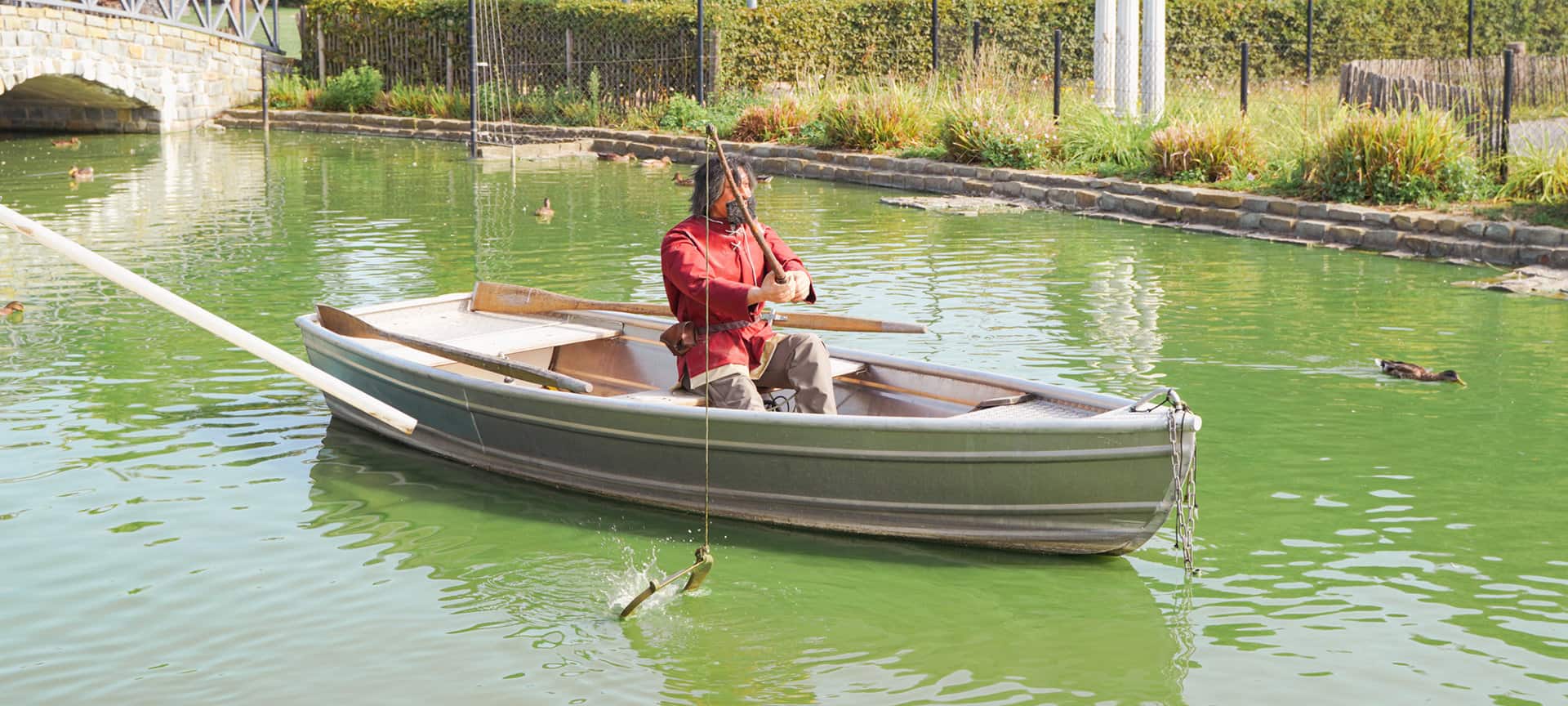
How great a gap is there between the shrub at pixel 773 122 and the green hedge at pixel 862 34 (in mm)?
3375

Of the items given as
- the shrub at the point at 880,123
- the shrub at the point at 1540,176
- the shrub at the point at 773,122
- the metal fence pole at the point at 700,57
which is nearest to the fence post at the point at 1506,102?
the shrub at the point at 1540,176

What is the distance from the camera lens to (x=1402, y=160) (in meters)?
15.7

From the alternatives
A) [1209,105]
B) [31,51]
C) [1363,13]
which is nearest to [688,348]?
[1209,105]

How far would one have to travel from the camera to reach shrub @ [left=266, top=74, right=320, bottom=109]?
108ft

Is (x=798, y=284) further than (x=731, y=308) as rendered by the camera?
No

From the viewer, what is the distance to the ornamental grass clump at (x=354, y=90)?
3209 cm

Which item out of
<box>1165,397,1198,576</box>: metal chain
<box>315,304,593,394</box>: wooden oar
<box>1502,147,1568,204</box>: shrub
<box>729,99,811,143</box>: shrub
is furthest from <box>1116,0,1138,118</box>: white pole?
<box>1165,397,1198,576</box>: metal chain

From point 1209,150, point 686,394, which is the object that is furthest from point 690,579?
point 1209,150

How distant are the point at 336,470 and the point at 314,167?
16564 mm

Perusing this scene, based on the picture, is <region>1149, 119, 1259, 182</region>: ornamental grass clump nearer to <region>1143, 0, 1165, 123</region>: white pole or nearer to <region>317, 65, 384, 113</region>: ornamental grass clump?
<region>1143, 0, 1165, 123</region>: white pole

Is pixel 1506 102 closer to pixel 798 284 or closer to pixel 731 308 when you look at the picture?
pixel 798 284

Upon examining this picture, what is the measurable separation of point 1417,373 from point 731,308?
15.5ft

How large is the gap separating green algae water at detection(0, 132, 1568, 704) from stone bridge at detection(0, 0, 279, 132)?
51.8 feet

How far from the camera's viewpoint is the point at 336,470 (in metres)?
8.38
